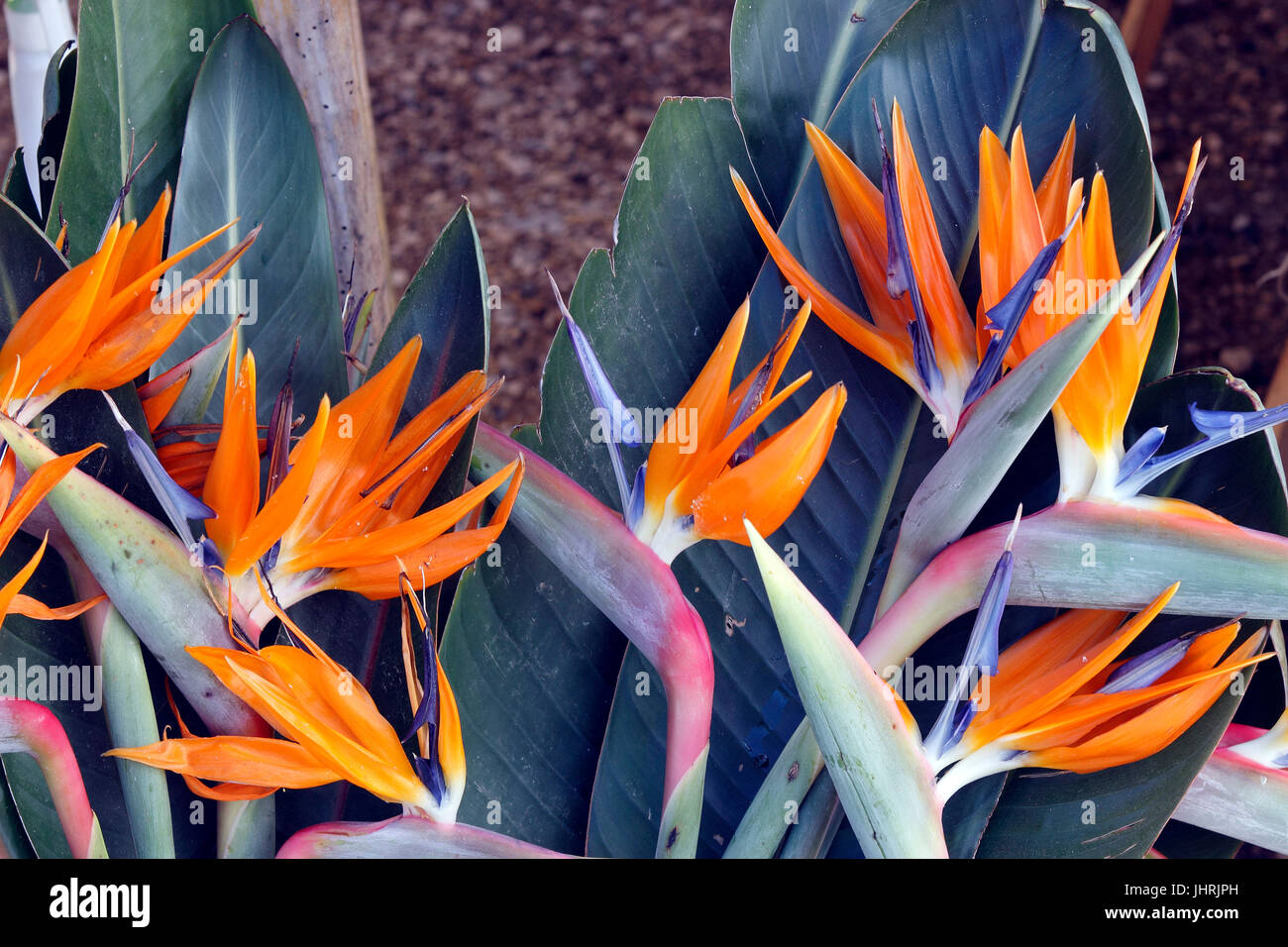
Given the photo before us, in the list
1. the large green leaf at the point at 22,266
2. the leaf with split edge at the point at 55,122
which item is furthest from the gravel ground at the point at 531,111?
the large green leaf at the point at 22,266

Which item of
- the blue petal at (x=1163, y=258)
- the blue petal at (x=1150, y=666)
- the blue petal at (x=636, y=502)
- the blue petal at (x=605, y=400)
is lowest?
the blue petal at (x=1150, y=666)

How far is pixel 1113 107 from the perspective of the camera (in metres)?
0.40

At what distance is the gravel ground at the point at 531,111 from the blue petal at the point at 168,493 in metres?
1.16

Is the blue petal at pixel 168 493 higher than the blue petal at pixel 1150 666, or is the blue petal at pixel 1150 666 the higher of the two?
the blue petal at pixel 168 493

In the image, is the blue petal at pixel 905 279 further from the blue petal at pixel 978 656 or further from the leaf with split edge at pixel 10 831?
the leaf with split edge at pixel 10 831

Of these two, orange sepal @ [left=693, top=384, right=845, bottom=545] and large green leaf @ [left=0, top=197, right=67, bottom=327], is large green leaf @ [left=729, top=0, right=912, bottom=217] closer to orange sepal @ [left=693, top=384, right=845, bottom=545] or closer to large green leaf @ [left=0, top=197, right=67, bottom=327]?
orange sepal @ [left=693, top=384, right=845, bottom=545]

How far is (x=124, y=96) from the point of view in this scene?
434mm

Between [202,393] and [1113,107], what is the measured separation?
0.37 meters

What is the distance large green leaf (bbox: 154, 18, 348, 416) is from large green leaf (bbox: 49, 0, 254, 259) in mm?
20

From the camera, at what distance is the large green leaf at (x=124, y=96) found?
0.42 m

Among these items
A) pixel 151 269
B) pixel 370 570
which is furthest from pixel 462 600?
pixel 151 269

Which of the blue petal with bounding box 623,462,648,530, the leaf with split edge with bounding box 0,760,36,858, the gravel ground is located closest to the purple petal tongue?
the blue petal with bounding box 623,462,648,530

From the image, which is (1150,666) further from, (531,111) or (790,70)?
(531,111)
